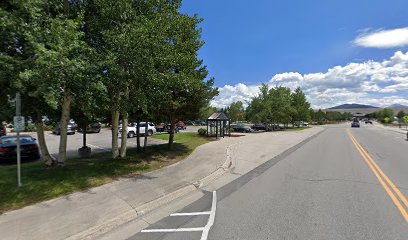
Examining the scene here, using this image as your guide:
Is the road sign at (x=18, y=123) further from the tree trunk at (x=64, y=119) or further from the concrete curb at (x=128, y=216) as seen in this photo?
the concrete curb at (x=128, y=216)

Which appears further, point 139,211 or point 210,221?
point 139,211

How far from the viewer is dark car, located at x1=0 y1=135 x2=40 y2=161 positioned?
522 inches

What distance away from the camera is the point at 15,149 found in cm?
A: 1343

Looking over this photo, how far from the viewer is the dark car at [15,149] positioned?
13266 millimetres

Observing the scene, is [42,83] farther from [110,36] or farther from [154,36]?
[154,36]

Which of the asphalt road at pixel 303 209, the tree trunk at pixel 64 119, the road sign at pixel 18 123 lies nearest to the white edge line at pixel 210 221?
the asphalt road at pixel 303 209

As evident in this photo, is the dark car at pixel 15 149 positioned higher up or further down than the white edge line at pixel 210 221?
higher up

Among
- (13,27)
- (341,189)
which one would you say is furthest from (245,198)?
(13,27)

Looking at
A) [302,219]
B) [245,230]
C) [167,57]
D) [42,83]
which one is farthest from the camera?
[167,57]

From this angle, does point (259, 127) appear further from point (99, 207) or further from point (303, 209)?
point (99, 207)

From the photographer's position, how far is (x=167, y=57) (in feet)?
31.2

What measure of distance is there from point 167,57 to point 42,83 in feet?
13.4

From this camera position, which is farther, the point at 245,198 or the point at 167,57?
the point at 167,57

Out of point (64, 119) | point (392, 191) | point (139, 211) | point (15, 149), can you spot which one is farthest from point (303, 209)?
point (15, 149)
